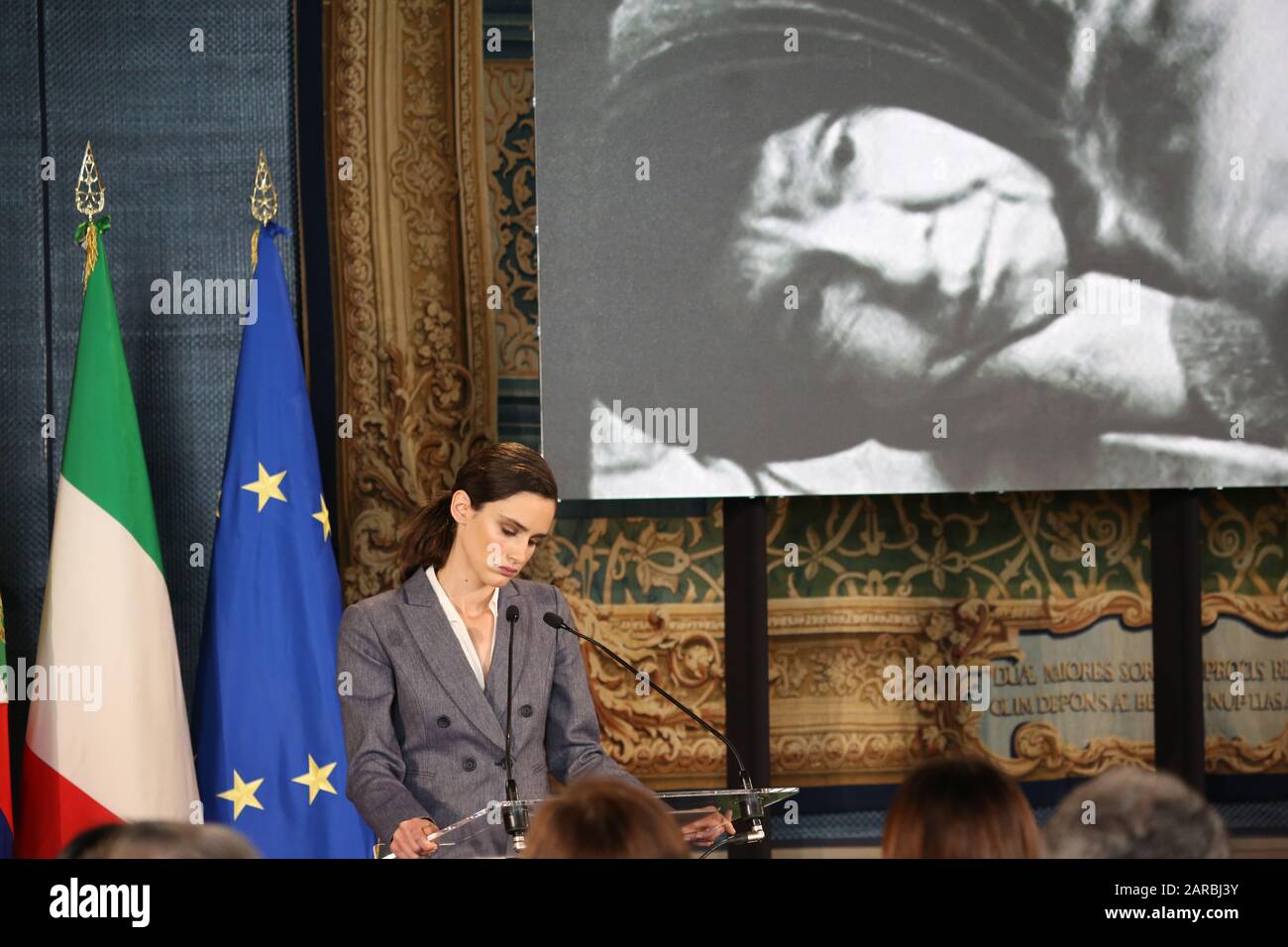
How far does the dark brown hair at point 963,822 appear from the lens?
4.45ft

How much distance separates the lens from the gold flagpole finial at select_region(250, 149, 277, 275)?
3723 mm

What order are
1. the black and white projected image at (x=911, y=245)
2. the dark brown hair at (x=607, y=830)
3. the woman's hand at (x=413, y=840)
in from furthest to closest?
the black and white projected image at (x=911, y=245)
the woman's hand at (x=413, y=840)
the dark brown hair at (x=607, y=830)

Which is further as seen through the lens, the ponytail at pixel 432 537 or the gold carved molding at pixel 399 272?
the gold carved molding at pixel 399 272

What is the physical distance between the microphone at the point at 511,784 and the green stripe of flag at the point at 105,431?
133cm

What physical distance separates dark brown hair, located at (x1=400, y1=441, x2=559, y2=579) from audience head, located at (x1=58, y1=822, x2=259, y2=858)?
4.75ft

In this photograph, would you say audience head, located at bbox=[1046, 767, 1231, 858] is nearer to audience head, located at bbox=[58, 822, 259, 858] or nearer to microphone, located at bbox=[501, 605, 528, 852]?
A: microphone, located at bbox=[501, 605, 528, 852]

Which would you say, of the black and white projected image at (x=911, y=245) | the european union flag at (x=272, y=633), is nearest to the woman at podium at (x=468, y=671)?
the european union flag at (x=272, y=633)

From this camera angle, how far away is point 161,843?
1.20 meters

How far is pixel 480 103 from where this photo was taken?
158 inches

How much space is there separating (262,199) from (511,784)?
6.88ft

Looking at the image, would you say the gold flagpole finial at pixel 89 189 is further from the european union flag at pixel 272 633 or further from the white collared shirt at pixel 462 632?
the white collared shirt at pixel 462 632
